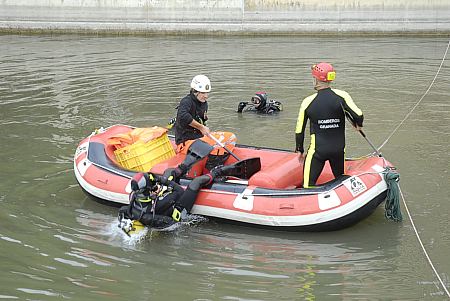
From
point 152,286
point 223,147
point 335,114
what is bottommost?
point 152,286

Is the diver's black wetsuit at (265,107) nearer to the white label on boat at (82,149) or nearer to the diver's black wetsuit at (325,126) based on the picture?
the white label on boat at (82,149)

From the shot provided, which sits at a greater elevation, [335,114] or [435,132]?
[335,114]

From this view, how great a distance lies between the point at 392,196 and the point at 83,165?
12.5 feet

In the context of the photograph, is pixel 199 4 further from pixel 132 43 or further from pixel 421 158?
pixel 421 158

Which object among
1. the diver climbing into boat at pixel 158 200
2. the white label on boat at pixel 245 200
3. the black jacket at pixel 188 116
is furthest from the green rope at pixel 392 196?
the black jacket at pixel 188 116

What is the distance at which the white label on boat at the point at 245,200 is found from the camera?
7.59 metres

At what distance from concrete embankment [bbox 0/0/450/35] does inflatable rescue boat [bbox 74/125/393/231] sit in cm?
1630

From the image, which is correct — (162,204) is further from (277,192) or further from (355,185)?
(355,185)

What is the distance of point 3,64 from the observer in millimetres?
18844

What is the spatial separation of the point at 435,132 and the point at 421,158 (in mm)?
1593

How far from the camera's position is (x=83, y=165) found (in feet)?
29.1

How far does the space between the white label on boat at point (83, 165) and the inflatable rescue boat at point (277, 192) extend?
1 centimetres

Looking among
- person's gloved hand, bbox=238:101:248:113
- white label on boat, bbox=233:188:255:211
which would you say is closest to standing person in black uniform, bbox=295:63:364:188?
white label on boat, bbox=233:188:255:211

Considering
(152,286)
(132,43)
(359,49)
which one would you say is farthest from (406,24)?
(152,286)
